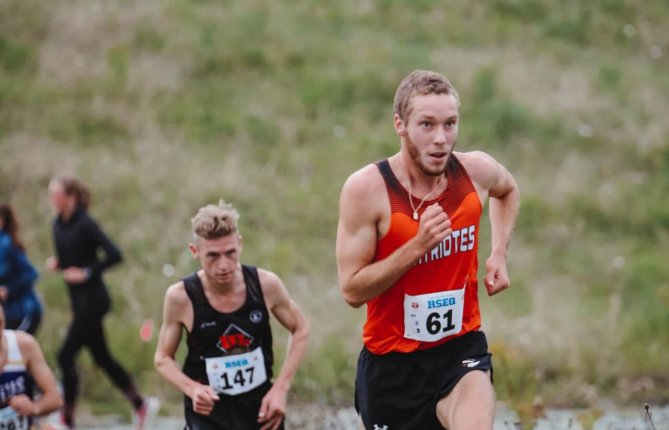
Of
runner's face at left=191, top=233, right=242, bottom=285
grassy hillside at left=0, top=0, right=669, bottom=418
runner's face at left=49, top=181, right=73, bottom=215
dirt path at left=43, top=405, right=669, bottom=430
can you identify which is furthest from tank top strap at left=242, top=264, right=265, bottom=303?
runner's face at left=49, top=181, right=73, bottom=215

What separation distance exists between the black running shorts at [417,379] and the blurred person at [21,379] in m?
1.83

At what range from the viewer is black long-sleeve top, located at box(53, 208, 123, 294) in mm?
9344

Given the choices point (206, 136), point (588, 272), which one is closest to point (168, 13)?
point (206, 136)

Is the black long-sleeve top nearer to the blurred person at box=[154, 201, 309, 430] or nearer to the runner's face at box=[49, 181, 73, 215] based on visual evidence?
the runner's face at box=[49, 181, 73, 215]

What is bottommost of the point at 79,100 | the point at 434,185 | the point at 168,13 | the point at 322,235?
the point at 434,185

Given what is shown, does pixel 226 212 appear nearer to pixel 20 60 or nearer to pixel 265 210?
pixel 265 210

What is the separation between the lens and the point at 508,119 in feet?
56.5

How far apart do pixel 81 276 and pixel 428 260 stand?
5.01 m

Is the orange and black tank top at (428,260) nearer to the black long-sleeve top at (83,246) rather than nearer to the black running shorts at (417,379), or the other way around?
the black running shorts at (417,379)

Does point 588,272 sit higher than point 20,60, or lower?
lower

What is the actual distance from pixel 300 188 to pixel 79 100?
466cm

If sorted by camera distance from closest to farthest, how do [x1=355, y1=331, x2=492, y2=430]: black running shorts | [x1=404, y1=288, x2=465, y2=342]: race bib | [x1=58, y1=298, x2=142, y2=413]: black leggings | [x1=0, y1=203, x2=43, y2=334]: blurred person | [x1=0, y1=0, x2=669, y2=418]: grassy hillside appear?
[x1=404, y1=288, x2=465, y2=342]: race bib
[x1=355, y1=331, x2=492, y2=430]: black running shorts
[x1=0, y1=203, x2=43, y2=334]: blurred person
[x1=58, y1=298, x2=142, y2=413]: black leggings
[x1=0, y1=0, x2=669, y2=418]: grassy hillside

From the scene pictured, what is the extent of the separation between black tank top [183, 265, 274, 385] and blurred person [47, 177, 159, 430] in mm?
3598

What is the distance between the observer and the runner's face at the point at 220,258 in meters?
5.76
